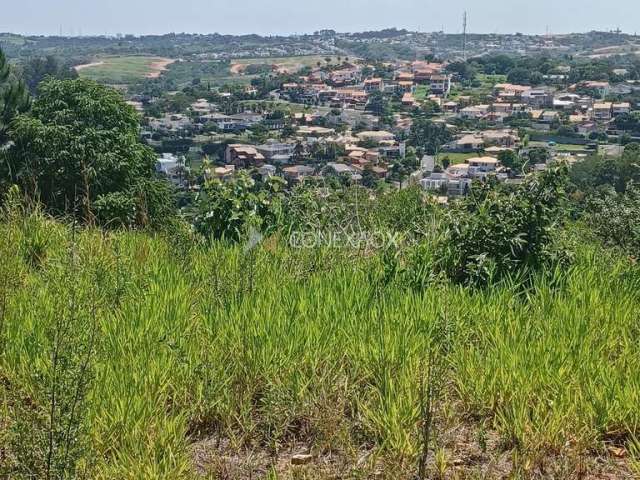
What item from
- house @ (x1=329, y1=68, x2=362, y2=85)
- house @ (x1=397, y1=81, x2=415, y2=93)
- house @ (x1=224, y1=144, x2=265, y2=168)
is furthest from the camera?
house @ (x1=329, y1=68, x2=362, y2=85)

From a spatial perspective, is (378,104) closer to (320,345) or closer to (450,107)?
(450,107)

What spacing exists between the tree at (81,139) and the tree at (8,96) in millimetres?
6812

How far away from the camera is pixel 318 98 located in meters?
103

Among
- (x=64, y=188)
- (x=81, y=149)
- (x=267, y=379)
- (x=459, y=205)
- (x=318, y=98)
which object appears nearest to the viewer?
(x=267, y=379)

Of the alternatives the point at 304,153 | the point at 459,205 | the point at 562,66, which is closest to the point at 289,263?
the point at 459,205

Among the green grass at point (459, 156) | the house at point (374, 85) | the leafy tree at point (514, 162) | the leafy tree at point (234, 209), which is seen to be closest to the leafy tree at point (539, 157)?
the leafy tree at point (514, 162)

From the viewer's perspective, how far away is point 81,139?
55.1 feet

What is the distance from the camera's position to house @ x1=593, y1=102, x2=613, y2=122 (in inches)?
2800

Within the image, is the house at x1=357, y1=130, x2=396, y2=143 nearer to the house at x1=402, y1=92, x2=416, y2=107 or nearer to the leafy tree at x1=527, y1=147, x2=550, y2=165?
the house at x1=402, y1=92, x2=416, y2=107

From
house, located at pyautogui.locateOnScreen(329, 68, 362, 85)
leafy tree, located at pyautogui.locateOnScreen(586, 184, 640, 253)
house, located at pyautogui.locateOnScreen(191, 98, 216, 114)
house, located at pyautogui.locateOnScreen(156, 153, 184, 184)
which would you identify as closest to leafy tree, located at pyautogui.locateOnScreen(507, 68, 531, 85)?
house, located at pyautogui.locateOnScreen(329, 68, 362, 85)

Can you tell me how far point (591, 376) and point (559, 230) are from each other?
1.81 metres

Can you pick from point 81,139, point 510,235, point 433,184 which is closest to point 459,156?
point 433,184

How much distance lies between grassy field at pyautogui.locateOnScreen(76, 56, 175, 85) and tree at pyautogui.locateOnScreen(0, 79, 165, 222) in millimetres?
96233

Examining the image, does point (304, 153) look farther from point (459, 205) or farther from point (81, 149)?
point (459, 205)
